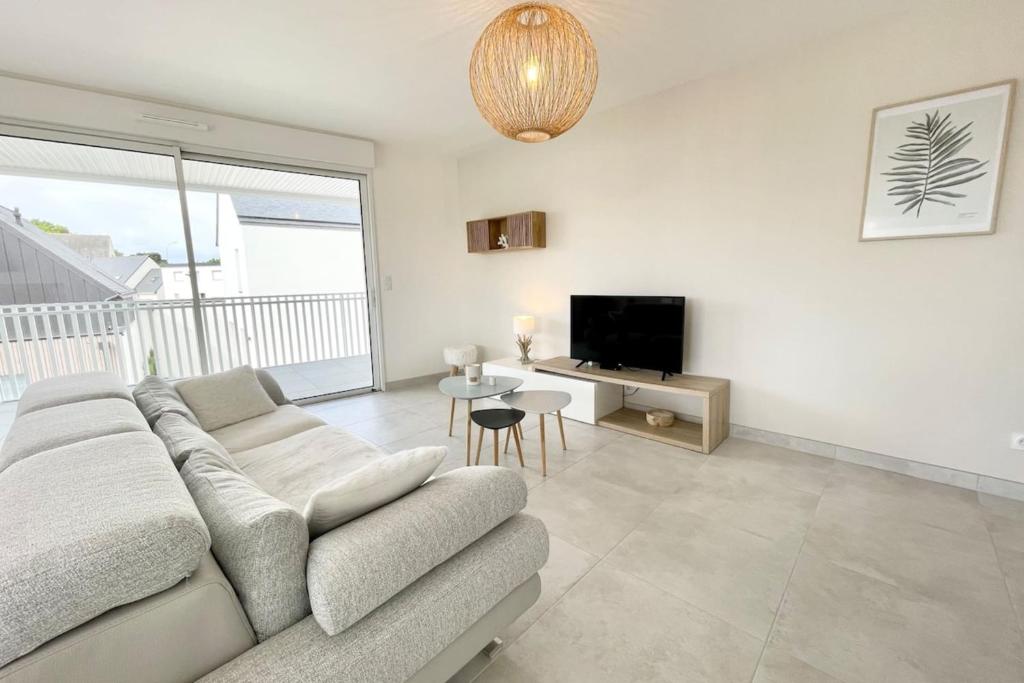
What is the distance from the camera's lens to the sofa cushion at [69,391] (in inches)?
75.4

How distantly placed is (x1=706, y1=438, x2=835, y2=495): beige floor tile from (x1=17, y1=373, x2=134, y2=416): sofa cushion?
3295mm

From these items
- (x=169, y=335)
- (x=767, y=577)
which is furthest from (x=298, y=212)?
(x=767, y=577)

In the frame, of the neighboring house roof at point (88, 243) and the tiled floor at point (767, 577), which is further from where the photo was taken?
the neighboring house roof at point (88, 243)

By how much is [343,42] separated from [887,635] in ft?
12.2

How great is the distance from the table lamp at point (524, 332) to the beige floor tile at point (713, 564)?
7.56 feet

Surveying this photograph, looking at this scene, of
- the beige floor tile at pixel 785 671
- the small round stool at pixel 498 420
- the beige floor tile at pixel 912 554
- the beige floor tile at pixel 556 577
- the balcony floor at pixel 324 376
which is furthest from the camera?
the balcony floor at pixel 324 376

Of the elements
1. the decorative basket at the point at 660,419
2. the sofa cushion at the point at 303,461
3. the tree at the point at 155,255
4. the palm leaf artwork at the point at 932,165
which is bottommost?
the decorative basket at the point at 660,419

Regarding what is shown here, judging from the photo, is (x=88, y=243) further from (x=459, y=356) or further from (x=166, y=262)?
(x=459, y=356)

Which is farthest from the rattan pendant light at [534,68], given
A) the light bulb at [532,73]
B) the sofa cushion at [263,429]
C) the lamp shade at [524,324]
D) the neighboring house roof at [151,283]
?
the neighboring house roof at [151,283]

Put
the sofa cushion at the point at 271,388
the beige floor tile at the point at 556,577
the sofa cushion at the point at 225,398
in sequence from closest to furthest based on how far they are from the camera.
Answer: the beige floor tile at the point at 556,577, the sofa cushion at the point at 225,398, the sofa cushion at the point at 271,388

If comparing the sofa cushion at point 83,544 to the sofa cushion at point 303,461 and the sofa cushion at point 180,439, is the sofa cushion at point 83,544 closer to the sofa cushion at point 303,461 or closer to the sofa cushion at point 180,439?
the sofa cushion at point 180,439

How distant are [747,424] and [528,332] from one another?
6.74ft

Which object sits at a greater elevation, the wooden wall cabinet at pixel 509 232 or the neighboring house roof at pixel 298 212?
the neighboring house roof at pixel 298 212

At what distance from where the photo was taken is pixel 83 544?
743mm
